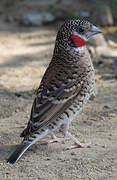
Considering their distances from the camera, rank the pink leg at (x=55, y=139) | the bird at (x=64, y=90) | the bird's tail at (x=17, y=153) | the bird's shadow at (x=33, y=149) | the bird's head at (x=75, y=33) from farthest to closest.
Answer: the pink leg at (x=55, y=139) < the bird's head at (x=75, y=33) < the bird's shadow at (x=33, y=149) < the bird at (x=64, y=90) < the bird's tail at (x=17, y=153)

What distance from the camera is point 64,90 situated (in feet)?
18.6

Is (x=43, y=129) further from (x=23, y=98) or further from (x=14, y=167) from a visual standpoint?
(x=23, y=98)

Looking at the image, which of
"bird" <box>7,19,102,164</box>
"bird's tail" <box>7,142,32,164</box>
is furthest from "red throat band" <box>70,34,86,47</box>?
"bird's tail" <box>7,142,32,164</box>

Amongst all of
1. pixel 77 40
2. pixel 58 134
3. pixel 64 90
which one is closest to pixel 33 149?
pixel 58 134

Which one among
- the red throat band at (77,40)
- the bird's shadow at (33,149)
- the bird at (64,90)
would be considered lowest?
the bird's shadow at (33,149)

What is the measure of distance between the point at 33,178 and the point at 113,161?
107 cm

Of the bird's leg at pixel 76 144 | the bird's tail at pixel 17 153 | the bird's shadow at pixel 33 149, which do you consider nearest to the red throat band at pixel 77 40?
the bird's leg at pixel 76 144

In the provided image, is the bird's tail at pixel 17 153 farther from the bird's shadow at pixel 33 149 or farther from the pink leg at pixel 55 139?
the pink leg at pixel 55 139

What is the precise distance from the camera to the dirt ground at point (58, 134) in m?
5.21

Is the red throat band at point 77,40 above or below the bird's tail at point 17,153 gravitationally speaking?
above

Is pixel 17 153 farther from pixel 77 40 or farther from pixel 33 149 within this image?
pixel 77 40

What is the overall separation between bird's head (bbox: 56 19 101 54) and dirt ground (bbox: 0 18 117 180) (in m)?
1.35

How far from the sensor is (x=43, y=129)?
5484 mm

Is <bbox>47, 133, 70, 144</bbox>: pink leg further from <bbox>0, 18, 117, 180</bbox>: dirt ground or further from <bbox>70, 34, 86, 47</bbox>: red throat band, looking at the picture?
<bbox>70, 34, 86, 47</bbox>: red throat band
